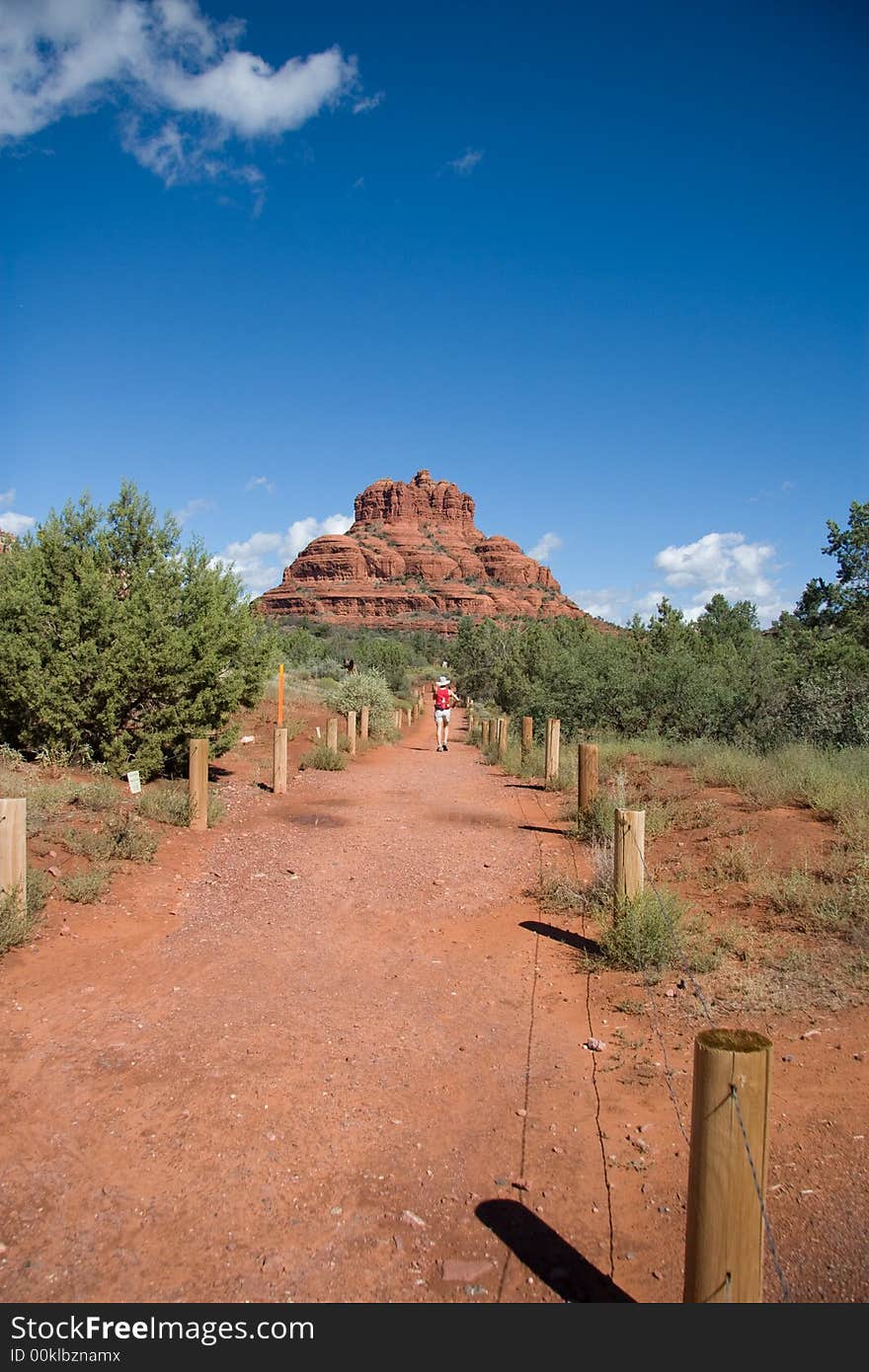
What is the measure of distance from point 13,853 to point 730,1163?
568cm

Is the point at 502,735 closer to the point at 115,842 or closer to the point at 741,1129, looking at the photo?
the point at 115,842

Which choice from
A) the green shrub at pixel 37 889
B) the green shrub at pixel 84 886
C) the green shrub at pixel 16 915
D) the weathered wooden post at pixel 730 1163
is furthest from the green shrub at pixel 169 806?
the weathered wooden post at pixel 730 1163

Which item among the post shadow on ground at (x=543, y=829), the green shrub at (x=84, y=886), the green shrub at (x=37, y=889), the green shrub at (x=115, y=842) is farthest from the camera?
the post shadow on ground at (x=543, y=829)

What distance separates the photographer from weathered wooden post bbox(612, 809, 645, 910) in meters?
6.63

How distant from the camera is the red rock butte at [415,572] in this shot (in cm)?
13262

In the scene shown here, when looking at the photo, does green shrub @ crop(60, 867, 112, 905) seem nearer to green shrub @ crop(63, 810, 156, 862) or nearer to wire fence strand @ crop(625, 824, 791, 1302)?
green shrub @ crop(63, 810, 156, 862)

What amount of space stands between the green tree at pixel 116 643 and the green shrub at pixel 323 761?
3.62 metres

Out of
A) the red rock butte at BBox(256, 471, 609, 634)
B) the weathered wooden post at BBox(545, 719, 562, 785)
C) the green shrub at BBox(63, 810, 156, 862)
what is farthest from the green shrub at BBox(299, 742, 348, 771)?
the red rock butte at BBox(256, 471, 609, 634)

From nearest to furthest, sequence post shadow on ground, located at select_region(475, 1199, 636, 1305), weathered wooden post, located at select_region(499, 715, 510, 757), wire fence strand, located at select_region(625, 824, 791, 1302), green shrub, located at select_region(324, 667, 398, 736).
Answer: wire fence strand, located at select_region(625, 824, 791, 1302), post shadow on ground, located at select_region(475, 1199, 636, 1305), weathered wooden post, located at select_region(499, 715, 510, 757), green shrub, located at select_region(324, 667, 398, 736)

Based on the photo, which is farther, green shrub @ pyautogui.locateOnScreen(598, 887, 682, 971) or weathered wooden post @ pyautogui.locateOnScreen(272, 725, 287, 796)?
weathered wooden post @ pyautogui.locateOnScreen(272, 725, 287, 796)

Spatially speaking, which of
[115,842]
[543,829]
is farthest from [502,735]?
[115,842]

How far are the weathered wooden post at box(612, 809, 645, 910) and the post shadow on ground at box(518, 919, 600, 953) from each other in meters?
0.49

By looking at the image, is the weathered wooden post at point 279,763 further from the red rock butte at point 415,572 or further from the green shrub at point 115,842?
the red rock butte at point 415,572

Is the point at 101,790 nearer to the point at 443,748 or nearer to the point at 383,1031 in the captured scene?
the point at 383,1031
